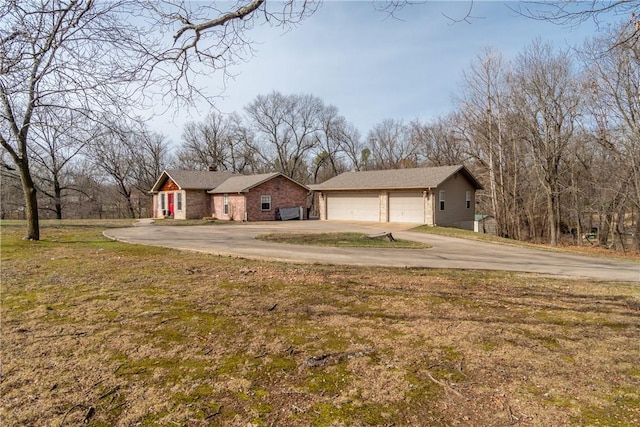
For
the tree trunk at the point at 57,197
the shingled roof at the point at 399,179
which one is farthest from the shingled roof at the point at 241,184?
the tree trunk at the point at 57,197

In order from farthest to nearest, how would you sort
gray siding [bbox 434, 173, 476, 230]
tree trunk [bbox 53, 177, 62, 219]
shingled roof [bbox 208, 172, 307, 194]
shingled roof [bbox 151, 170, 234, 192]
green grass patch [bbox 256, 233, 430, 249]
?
tree trunk [bbox 53, 177, 62, 219] → shingled roof [bbox 151, 170, 234, 192] → shingled roof [bbox 208, 172, 307, 194] → gray siding [bbox 434, 173, 476, 230] → green grass patch [bbox 256, 233, 430, 249]

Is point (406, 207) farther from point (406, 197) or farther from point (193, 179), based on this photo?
point (193, 179)

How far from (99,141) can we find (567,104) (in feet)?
82.2

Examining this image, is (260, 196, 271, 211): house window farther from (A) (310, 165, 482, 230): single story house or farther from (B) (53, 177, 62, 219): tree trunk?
(B) (53, 177, 62, 219): tree trunk

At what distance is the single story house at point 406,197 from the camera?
918 inches

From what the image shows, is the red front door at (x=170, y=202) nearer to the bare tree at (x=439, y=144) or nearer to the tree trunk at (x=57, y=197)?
the tree trunk at (x=57, y=197)

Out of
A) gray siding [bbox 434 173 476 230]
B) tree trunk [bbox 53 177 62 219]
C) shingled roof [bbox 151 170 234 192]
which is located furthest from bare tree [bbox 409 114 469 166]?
tree trunk [bbox 53 177 62 219]

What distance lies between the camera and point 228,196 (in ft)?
94.5

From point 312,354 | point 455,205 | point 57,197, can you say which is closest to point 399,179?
point 455,205

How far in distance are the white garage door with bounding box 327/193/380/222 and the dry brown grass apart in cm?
2005

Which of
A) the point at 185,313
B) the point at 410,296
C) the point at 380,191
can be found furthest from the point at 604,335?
the point at 380,191

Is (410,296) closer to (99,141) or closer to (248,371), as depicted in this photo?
(248,371)

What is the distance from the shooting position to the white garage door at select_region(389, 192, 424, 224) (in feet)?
77.5

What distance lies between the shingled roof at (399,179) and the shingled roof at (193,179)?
9.20 metres
